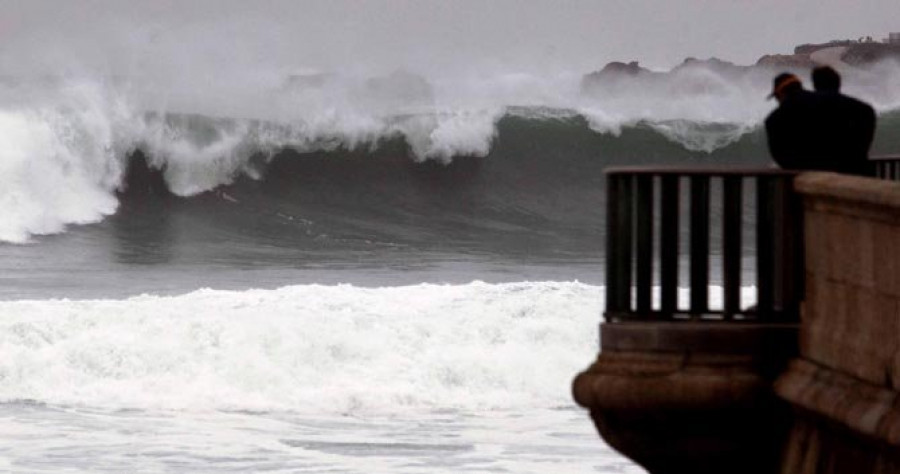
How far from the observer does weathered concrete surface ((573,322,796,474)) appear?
755 centimetres

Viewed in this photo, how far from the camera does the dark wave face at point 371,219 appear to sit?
3047 cm

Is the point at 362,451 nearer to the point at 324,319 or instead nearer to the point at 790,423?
the point at 324,319

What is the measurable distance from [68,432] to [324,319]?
5370 mm

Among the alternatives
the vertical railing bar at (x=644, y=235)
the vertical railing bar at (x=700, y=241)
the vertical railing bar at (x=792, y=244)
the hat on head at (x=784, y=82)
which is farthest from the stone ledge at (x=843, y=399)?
the hat on head at (x=784, y=82)

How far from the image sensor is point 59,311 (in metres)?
21.5

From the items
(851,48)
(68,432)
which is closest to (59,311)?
(68,432)

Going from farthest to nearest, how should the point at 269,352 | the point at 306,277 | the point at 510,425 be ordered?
the point at 306,277 → the point at 269,352 → the point at 510,425

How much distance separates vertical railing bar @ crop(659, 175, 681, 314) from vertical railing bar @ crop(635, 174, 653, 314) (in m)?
0.04

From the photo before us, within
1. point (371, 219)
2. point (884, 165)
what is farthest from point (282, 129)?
point (884, 165)

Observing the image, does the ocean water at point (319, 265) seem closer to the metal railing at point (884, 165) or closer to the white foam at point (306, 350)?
the white foam at point (306, 350)

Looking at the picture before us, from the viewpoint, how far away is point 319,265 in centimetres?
3177

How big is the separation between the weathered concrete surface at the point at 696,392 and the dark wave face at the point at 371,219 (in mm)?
19642

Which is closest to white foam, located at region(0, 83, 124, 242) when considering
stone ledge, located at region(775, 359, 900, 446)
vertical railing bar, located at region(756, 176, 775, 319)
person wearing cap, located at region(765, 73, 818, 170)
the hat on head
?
the hat on head

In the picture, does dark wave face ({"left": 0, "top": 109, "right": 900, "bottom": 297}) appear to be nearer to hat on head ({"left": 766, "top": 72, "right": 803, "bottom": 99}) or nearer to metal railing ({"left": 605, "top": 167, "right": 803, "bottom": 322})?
hat on head ({"left": 766, "top": 72, "right": 803, "bottom": 99})
